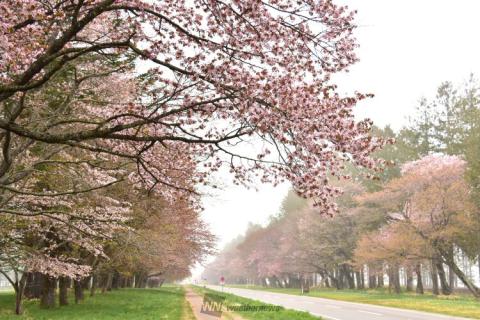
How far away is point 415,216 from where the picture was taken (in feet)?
112

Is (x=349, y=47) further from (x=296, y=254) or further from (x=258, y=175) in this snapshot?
(x=296, y=254)

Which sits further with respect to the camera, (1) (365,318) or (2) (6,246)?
(1) (365,318)

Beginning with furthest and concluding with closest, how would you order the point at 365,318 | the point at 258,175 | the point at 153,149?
1. the point at 365,318
2. the point at 153,149
3. the point at 258,175

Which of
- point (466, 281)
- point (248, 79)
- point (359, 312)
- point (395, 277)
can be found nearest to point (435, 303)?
point (359, 312)

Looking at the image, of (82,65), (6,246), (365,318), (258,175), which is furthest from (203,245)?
(258,175)

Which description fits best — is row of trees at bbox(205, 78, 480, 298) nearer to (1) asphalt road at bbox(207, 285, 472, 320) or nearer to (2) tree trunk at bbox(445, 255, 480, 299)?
(2) tree trunk at bbox(445, 255, 480, 299)

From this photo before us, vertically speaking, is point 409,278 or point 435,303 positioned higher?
point 409,278

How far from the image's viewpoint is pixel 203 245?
34.8 meters

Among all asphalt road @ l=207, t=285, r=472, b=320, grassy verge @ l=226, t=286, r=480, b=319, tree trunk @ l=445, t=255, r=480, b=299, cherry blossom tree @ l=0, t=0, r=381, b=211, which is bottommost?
asphalt road @ l=207, t=285, r=472, b=320

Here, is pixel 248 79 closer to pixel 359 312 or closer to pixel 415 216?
pixel 359 312

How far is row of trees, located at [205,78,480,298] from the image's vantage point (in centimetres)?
3228

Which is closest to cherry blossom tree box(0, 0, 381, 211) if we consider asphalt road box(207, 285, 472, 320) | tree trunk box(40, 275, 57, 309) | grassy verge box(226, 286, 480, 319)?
asphalt road box(207, 285, 472, 320)

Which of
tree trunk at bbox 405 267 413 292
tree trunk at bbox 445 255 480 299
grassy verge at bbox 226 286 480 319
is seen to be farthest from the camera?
tree trunk at bbox 405 267 413 292

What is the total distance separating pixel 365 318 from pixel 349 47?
1351cm
